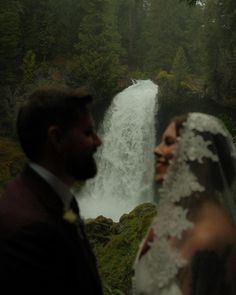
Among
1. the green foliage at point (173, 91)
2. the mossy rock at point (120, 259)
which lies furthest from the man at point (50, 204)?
the green foliage at point (173, 91)

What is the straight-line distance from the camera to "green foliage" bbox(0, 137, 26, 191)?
22.4m

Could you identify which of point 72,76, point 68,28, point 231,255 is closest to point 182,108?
point 72,76

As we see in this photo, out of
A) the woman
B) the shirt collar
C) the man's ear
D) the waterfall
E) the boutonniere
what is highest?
the man's ear

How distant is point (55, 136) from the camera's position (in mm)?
2197

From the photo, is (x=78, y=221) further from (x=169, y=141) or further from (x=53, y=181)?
(x=169, y=141)

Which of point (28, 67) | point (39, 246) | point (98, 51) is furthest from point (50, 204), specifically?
point (98, 51)

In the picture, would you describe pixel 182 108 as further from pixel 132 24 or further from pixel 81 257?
pixel 81 257

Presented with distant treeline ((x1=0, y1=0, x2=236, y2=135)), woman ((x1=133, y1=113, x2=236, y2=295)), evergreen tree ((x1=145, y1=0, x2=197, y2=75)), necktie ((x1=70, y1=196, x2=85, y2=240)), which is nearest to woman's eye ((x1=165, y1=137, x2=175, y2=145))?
woman ((x1=133, y1=113, x2=236, y2=295))

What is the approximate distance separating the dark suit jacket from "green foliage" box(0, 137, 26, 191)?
19840 mm

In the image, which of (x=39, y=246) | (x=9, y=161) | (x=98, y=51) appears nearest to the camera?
(x=39, y=246)

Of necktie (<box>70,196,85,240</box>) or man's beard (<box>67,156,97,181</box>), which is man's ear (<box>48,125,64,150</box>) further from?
necktie (<box>70,196,85,240</box>)

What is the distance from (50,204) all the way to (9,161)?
72.1 ft

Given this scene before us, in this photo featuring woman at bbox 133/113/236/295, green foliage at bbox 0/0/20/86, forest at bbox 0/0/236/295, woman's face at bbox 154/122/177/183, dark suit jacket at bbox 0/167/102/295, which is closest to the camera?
dark suit jacket at bbox 0/167/102/295

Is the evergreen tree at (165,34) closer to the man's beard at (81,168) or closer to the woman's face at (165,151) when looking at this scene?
the woman's face at (165,151)
